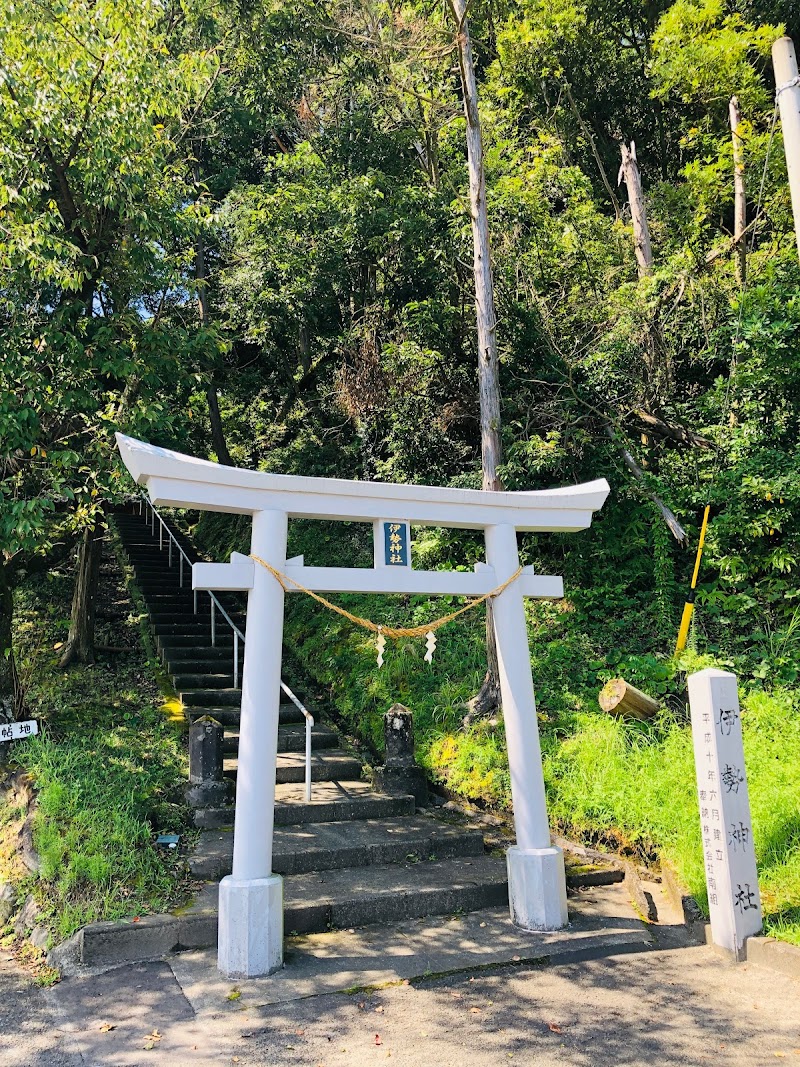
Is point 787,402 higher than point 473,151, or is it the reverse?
point 473,151

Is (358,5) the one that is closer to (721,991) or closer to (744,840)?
(744,840)

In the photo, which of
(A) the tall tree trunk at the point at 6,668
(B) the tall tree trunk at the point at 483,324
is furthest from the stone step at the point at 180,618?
(B) the tall tree trunk at the point at 483,324

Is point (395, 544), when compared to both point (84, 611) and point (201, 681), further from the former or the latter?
point (84, 611)

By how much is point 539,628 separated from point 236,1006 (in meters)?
6.56

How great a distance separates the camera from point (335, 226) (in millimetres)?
12133

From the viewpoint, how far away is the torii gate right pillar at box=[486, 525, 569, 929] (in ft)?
18.4

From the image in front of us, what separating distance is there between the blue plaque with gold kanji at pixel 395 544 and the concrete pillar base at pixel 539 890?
2341 mm

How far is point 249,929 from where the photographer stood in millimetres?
4805

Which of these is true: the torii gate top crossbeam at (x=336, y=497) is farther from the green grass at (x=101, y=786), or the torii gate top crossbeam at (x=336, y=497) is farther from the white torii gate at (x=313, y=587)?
the green grass at (x=101, y=786)

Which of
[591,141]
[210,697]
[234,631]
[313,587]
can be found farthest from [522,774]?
[591,141]

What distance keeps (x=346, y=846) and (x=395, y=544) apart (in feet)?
9.13

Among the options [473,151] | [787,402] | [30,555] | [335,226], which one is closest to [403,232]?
[335,226]

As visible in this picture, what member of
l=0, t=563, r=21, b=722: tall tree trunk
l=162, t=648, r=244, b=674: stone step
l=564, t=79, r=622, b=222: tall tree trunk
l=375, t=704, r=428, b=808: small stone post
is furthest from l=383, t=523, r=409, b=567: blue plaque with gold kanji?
l=564, t=79, r=622, b=222: tall tree trunk

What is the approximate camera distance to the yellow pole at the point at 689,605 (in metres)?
9.12
